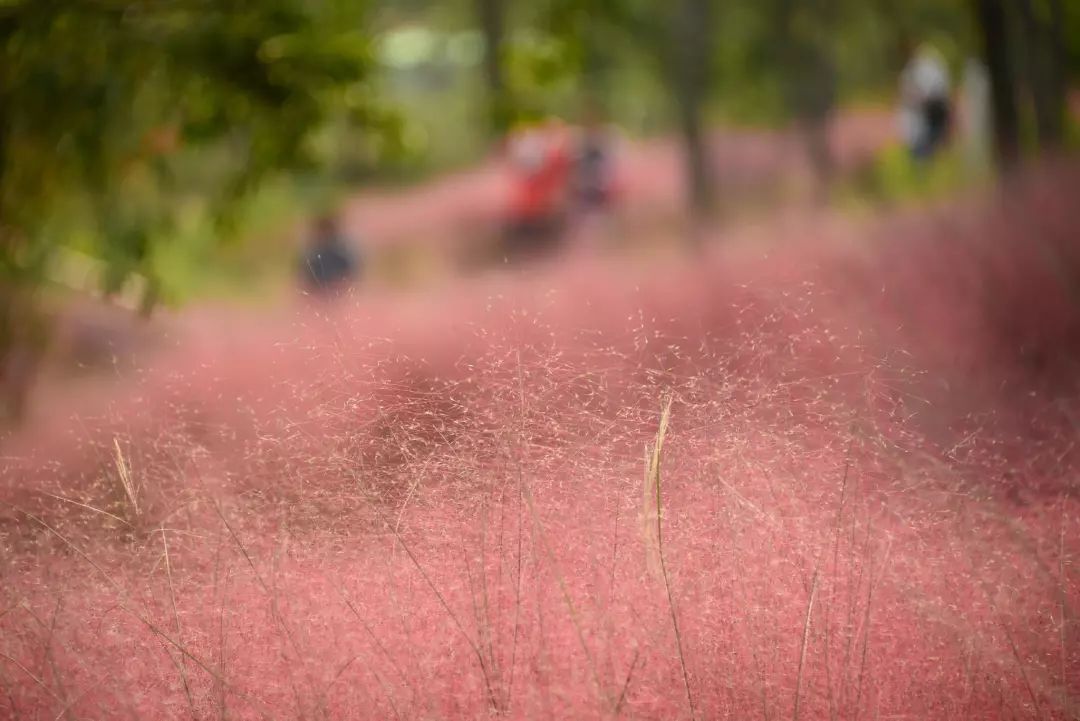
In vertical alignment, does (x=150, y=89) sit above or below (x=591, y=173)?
above

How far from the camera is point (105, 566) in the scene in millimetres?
2049

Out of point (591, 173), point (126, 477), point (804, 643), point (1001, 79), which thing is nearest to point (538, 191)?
point (591, 173)

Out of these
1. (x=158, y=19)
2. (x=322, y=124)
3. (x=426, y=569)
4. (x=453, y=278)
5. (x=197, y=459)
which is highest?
(x=158, y=19)

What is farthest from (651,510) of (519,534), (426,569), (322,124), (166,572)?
(322,124)

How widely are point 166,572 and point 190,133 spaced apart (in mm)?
3144

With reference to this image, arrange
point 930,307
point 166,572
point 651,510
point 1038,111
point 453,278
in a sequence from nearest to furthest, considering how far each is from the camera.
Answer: point 651,510, point 166,572, point 930,307, point 1038,111, point 453,278

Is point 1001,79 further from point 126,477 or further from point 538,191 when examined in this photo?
point 538,191

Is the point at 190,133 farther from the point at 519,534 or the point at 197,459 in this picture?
the point at 519,534

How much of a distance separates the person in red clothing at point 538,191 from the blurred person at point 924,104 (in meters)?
5.59

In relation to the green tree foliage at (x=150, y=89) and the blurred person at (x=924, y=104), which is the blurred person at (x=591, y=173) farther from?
the green tree foliage at (x=150, y=89)

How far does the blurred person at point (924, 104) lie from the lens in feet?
44.6

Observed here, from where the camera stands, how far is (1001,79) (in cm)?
791

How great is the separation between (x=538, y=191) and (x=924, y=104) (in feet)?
21.5

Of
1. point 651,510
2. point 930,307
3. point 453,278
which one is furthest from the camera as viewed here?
point 453,278
